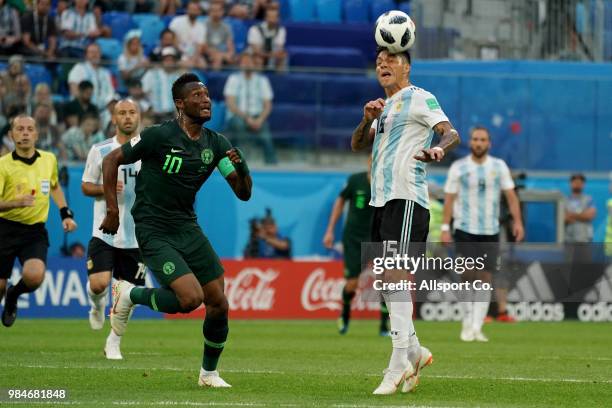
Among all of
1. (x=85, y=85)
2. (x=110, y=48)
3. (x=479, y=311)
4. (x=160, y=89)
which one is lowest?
(x=479, y=311)

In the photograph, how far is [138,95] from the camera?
74.0 feet

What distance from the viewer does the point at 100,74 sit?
22.5 m

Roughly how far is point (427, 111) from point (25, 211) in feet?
20.2

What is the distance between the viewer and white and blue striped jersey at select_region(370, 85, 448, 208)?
9.59 meters

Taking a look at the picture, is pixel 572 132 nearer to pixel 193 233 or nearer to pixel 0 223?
pixel 0 223

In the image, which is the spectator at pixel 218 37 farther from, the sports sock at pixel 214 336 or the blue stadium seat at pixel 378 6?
the sports sock at pixel 214 336

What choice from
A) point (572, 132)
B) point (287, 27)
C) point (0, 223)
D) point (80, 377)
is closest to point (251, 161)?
point (287, 27)

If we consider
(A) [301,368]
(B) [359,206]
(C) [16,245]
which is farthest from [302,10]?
(A) [301,368]

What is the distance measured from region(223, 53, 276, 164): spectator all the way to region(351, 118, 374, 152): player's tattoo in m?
13.3

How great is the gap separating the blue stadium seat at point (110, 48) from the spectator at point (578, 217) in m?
8.71

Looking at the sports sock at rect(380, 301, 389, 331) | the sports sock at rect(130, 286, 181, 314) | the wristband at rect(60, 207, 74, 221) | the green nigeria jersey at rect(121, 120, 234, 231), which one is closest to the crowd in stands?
the sports sock at rect(380, 301, 389, 331)

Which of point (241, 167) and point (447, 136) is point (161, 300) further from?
point (447, 136)

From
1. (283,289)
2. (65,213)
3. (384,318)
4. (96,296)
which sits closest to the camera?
(96,296)

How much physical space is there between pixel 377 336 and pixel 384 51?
326 inches
